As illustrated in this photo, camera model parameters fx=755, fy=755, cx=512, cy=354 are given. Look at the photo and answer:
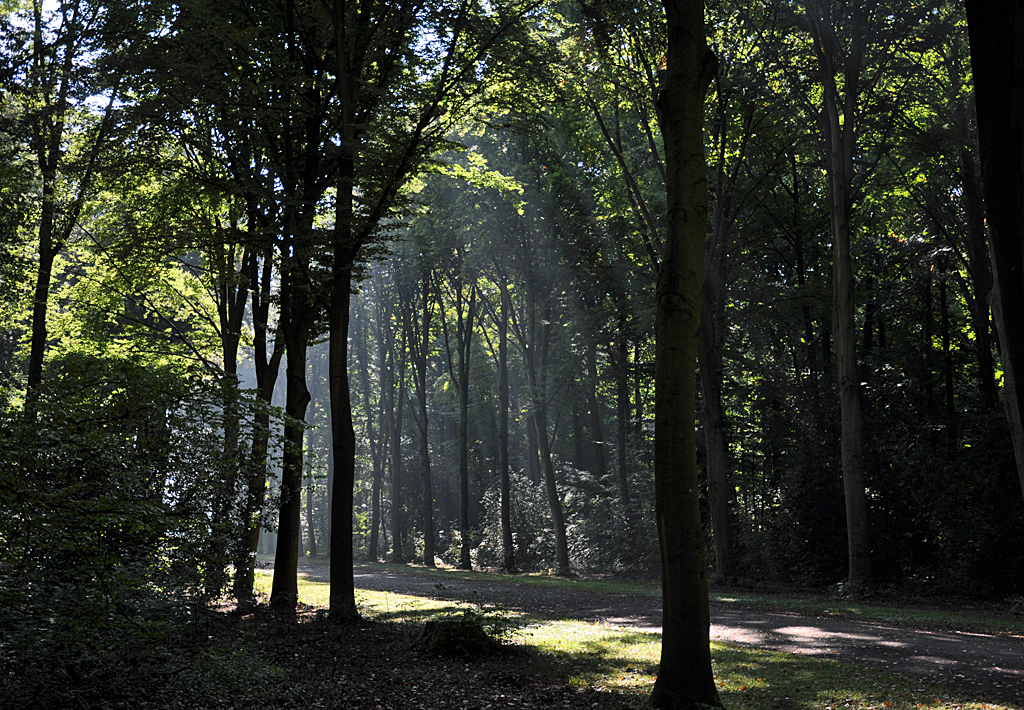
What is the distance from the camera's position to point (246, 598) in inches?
489

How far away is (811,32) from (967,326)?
1188 centimetres

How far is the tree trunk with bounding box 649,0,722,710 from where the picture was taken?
613 cm

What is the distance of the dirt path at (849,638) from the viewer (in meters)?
7.96

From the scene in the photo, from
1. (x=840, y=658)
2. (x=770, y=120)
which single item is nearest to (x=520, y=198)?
(x=770, y=120)

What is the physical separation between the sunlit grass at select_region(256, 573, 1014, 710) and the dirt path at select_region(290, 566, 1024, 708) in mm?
519

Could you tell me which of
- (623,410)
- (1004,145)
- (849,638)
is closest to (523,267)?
(623,410)

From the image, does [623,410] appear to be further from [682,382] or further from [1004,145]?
[1004,145]

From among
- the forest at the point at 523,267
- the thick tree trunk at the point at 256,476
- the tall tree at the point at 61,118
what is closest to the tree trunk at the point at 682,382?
the forest at the point at 523,267

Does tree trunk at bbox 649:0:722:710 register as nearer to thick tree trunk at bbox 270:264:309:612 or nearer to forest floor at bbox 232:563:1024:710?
forest floor at bbox 232:563:1024:710

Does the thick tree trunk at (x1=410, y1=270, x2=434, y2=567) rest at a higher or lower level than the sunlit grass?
higher

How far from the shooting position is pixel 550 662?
8.88 metres

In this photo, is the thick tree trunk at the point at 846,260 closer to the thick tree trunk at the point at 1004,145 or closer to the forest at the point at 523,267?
the forest at the point at 523,267

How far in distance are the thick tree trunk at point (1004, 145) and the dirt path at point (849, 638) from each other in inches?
175

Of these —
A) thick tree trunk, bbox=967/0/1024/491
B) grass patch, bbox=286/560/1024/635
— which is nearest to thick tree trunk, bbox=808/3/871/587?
grass patch, bbox=286/560/1024/635
